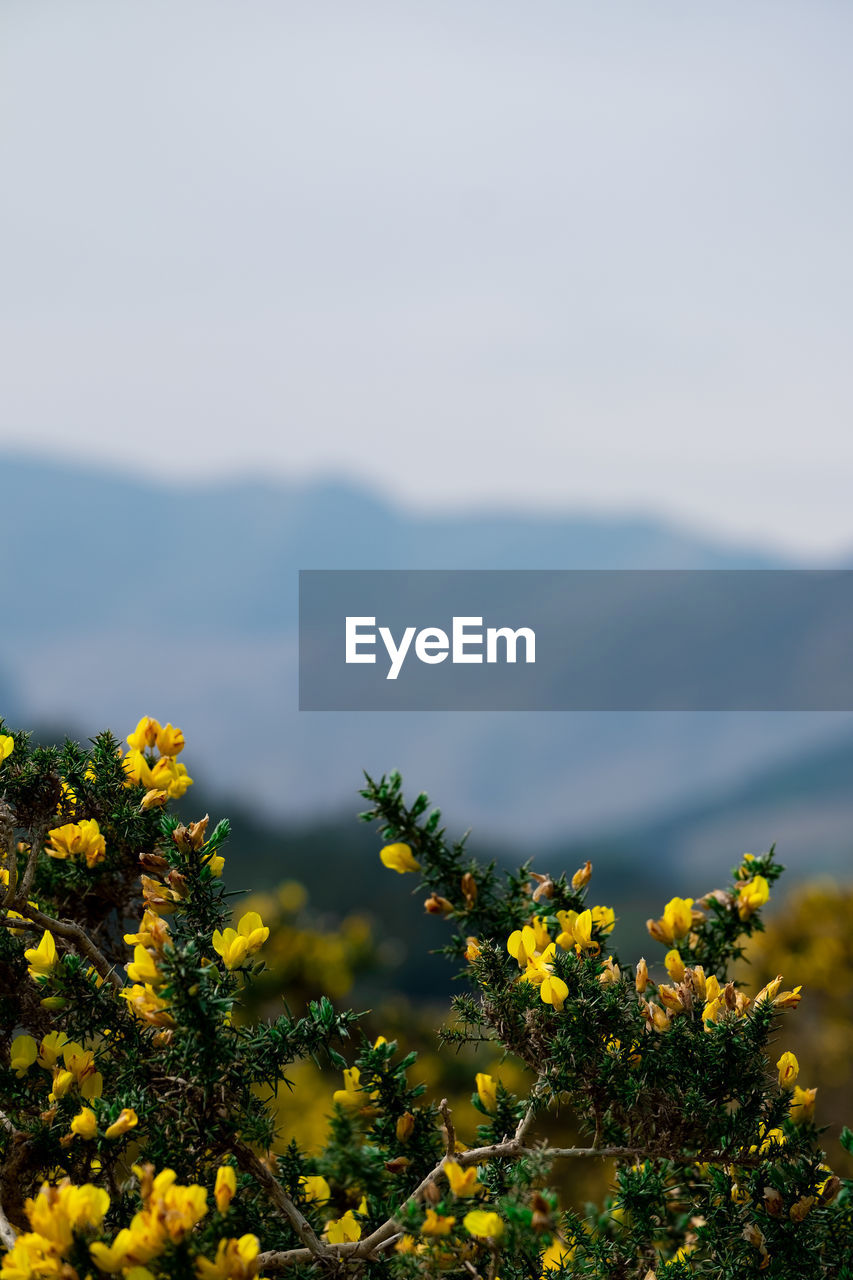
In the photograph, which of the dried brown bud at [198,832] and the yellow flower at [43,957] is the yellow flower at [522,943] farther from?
the yellow flower at [43,957]

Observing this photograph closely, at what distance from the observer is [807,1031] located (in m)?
6.94

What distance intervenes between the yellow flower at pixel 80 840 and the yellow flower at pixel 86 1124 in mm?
458

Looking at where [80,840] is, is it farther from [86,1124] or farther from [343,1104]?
[343,1104]

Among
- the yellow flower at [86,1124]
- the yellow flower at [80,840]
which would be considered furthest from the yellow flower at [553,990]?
the yellow flower at [80,840]

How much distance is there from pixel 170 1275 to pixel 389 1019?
5392 millimetres

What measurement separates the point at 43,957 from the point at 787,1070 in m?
1.19

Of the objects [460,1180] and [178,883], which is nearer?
[460,1180]

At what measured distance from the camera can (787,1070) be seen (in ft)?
5.80

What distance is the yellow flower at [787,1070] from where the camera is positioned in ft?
5.72

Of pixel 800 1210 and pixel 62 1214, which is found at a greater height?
pixel 62 1214

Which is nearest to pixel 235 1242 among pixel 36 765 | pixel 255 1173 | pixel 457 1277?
pixel 255 1173

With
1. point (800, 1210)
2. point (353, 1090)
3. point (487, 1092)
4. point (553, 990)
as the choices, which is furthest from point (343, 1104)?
point (800, 1210)

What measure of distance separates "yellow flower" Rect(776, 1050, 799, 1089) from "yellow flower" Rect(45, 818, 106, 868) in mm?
1184

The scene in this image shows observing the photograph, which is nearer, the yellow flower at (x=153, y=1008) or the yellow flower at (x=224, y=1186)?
the yellow flower at (x=224, y=1186)
